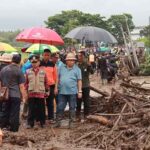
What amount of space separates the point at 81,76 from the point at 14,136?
3327 millimetres

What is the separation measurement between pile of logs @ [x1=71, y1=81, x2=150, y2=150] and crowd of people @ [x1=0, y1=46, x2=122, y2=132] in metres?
0.66

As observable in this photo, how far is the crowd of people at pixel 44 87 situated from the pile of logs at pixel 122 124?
66 centimetres

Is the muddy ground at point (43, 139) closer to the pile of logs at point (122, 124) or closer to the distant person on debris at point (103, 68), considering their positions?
the pile of logs at point (122, 124)

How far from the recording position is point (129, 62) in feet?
92.5

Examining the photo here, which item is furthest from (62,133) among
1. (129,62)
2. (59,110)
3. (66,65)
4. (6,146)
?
(129,62)

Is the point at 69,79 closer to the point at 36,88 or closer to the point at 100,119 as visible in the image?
the point at 36,88

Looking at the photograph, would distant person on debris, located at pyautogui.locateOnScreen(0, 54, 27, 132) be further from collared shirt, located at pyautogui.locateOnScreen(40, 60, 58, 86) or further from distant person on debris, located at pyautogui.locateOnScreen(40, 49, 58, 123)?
collared shirt, located at pyautogui.locateOnScreen(40, 60, 58, 86)

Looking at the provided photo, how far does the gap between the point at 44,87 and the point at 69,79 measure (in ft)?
1.95

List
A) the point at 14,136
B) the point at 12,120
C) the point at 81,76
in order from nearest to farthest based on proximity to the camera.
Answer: the point at 14,136
the point at 12,120
the point at 81,76

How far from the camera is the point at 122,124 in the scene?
30.6 feet

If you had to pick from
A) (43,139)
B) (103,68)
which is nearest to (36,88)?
(43,139)

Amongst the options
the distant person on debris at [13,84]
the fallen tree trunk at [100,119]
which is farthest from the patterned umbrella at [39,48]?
the distant person on debris at [13,84]

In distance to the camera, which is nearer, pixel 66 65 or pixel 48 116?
pixel 66 65

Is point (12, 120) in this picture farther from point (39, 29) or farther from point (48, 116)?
point (39, 29)
